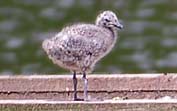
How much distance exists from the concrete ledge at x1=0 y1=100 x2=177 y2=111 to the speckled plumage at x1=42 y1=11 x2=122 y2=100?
1.73 ft

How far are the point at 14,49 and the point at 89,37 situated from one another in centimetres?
880

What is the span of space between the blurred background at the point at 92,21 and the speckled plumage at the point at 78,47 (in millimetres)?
6710

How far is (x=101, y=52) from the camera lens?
5.18 metres

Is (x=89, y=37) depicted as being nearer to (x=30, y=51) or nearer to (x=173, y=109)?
(x=173, y=109)

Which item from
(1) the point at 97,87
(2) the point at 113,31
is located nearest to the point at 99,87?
(1) the point at 97,87

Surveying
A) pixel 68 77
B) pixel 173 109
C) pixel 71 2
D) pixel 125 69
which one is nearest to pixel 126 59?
pixel 125 69

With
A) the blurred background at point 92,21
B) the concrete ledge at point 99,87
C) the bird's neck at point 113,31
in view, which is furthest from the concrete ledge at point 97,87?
the blurred background at point 92,21

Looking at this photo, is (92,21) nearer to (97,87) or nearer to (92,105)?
(97,87)

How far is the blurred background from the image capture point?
42.1ft

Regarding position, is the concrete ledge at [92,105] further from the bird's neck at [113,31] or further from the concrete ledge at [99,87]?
the concrete ledge at [99,87]

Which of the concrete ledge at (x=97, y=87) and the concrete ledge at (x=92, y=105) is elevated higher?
the concrete ledge at (x=97, y=87)

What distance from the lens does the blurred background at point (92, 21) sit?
12836 mm

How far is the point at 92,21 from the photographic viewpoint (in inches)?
513

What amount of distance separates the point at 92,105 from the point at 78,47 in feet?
1.89
